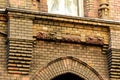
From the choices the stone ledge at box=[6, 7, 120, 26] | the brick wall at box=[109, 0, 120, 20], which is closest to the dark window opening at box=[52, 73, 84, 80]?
the stone ledge at box=[6, 7, 120, 26]

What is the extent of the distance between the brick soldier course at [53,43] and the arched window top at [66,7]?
1.05 ft

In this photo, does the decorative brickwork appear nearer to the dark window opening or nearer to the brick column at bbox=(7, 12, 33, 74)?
the brick column at bbox=(7, 12, 33, 74)

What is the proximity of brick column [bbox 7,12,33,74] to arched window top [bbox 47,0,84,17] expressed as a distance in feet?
4.26

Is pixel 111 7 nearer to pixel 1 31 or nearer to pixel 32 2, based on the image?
pixel 32 2

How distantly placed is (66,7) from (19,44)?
85.3 inches

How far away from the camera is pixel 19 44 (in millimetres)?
10242

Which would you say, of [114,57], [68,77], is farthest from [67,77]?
[114,57]

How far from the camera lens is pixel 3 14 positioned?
1055 centimetres

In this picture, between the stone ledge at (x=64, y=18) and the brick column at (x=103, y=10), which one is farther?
the brick column at (x=103, y=10)

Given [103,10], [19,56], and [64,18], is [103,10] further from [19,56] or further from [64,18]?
[19,56]

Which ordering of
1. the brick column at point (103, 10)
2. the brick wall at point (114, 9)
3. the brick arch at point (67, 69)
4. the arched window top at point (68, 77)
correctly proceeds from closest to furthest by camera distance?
1. the brick arch at point (67, 69)
2. the arched window top at point (68, 77)
3. the brick column at point (103, 10)
4. the brick wall at point (114, 9)

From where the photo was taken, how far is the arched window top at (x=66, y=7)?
38.2 feet

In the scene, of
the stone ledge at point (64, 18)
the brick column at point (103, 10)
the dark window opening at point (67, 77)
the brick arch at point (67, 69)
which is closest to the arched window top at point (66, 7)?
the brick column at point (103, 10)

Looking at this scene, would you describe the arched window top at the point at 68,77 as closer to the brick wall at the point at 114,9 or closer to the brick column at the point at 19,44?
the brick column at the point at 19,44
